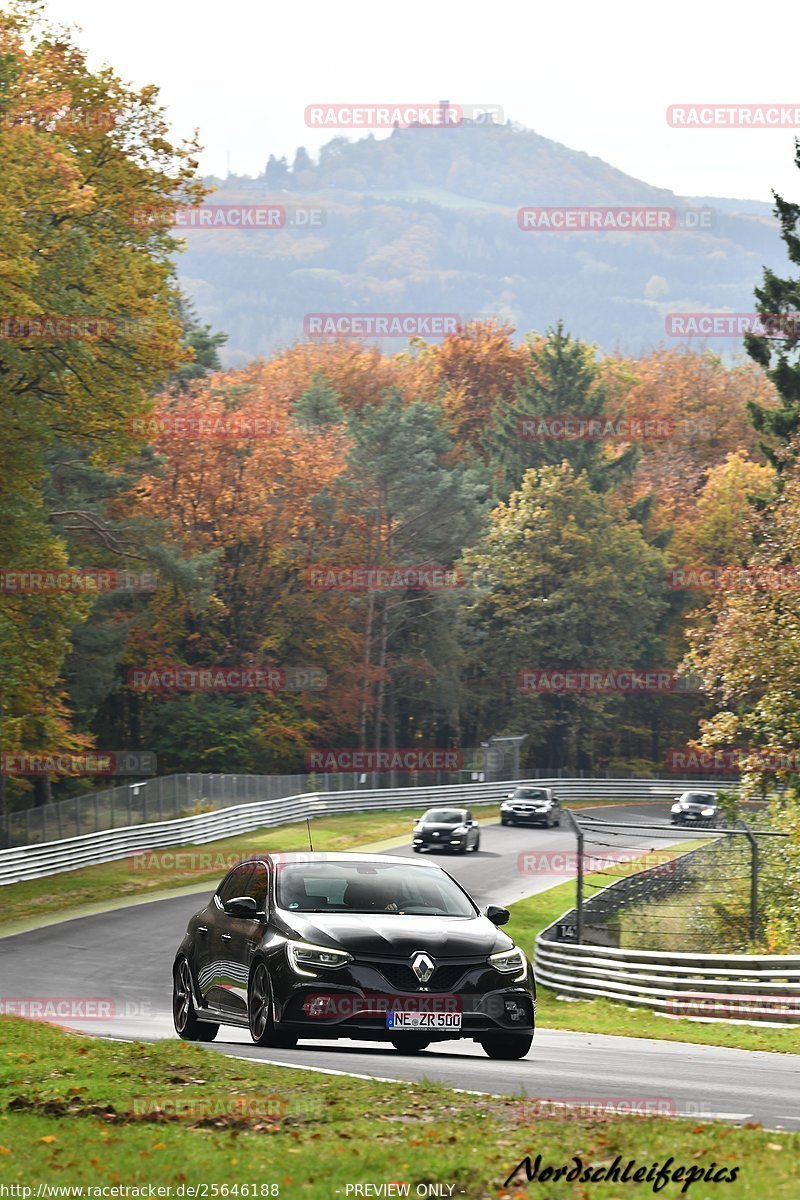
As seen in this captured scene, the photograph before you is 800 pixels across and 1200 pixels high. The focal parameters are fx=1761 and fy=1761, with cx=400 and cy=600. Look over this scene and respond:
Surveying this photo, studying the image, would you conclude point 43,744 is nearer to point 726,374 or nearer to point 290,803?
point 290,803

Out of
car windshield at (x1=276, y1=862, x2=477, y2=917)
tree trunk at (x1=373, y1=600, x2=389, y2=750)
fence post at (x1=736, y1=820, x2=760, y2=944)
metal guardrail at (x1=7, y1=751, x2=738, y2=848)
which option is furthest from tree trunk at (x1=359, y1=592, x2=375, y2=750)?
car windshield at (x1=276, y1=862, x2=477, y2=917)

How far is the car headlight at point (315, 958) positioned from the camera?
12.9 m

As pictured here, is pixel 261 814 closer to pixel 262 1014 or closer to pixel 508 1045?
pixel 508 1045

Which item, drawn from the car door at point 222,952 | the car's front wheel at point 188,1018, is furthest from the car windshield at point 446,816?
the car door at point 222,952

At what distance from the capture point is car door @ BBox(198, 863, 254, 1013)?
14242 millimetres

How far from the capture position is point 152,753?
2596 inches

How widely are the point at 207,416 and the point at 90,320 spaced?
1177 inches

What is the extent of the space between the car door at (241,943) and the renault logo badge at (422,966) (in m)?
1.34

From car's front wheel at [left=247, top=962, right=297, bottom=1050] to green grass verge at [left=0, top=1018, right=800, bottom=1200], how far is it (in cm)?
145

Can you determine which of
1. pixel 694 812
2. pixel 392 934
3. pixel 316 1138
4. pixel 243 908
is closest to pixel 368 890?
pixel 392 934

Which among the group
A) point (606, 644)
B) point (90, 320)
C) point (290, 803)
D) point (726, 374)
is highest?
point (726, 374)

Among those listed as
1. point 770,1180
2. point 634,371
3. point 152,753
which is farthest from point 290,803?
point 634,371

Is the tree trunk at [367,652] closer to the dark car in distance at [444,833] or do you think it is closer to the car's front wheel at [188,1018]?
the dark car in distance at [444,833]

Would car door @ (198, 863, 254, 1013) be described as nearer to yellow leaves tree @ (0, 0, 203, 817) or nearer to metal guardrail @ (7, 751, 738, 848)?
yellow leaves tree @ (0, 0, 203, 817)
